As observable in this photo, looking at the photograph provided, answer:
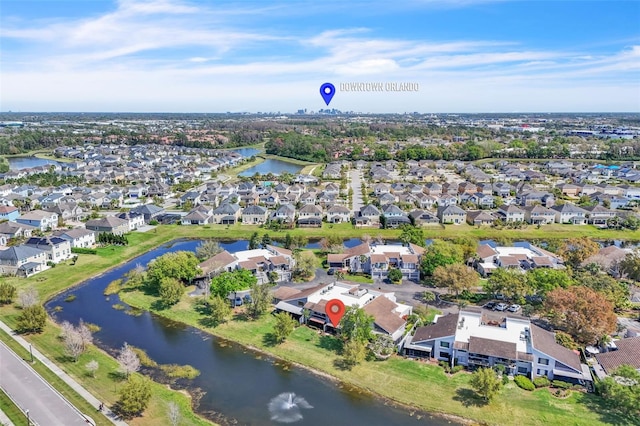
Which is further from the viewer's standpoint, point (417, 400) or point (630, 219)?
point (630, 219)

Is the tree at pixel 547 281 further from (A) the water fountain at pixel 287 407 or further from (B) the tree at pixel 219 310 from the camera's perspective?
(B) the tree at pixel 219 310

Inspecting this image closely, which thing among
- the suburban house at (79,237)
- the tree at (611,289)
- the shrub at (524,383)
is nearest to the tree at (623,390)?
the shrub at (524,383)

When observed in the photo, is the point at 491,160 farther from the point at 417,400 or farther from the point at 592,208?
the point at 417,400

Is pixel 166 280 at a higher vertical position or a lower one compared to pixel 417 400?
higher

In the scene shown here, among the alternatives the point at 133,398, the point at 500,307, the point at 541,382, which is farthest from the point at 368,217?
the point at 133,398

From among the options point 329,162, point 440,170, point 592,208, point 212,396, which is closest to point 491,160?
point 440,170

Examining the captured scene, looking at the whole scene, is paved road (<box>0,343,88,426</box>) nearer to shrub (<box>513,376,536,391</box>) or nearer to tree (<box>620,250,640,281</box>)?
shrub (<box>513,376,536,391</box>)
